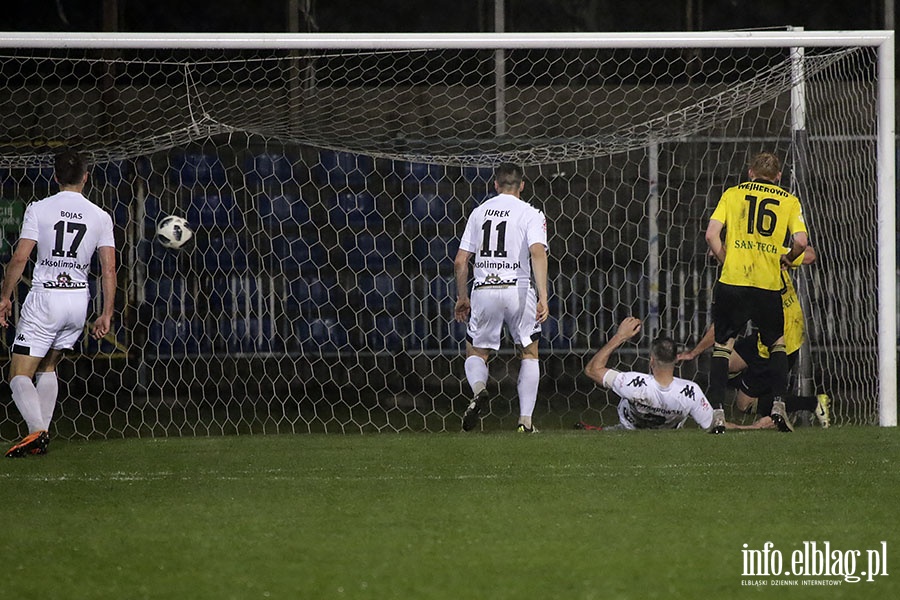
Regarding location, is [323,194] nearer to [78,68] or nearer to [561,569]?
[78,68]

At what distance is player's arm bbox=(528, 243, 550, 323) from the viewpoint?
7008 mm

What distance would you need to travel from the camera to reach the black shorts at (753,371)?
23.7 feet

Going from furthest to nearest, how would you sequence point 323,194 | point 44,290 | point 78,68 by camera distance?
point 78,68
point 323,194
point 44,290

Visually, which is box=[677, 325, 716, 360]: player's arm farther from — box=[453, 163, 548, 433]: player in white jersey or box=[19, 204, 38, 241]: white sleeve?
box=[19, 204, 38, 241]: white sleeve

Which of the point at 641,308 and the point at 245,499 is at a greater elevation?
the point at 641,308

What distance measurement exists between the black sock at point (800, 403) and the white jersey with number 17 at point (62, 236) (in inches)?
155

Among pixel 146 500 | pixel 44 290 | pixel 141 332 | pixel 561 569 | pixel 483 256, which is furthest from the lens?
pixel 141 332

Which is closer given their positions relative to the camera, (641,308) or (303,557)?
(303,557)

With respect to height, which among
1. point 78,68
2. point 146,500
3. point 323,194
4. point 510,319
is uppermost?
point 78,68

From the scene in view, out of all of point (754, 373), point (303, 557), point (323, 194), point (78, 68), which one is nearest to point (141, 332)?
point (323, 194)

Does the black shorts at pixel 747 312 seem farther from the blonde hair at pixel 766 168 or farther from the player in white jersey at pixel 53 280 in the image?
→ the player in white jersey at pixel 53 280

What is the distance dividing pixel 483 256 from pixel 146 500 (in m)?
3.07

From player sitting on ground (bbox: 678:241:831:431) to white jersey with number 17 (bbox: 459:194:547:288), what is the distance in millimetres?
1119

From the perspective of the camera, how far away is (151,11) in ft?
40.4
